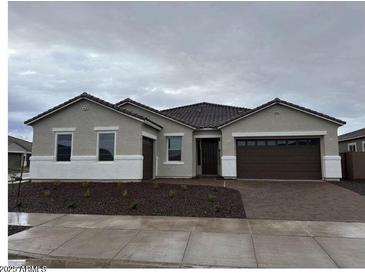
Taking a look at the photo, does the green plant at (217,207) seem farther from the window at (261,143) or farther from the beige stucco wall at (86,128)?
the window at (261,143)

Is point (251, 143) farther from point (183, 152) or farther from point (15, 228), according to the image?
point (15, 228)

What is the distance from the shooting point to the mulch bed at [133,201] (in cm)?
906

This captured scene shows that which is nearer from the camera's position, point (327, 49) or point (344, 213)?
point (344, 213)

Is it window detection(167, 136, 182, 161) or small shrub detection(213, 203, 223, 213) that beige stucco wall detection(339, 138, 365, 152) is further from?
small shrub detection(213, 203, 223, 213)

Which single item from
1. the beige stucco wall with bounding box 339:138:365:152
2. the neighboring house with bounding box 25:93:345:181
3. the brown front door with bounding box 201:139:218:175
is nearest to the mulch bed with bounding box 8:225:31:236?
the neighboring house with bounding box 25:93:345:181

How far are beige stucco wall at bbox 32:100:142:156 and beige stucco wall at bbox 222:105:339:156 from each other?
609 centimetres

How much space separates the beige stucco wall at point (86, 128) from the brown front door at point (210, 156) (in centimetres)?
670

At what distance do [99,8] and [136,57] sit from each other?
5630 mm

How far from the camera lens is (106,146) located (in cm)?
1522

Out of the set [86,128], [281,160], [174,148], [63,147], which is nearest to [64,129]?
[63,147]

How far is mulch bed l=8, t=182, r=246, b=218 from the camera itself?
29.7 ft

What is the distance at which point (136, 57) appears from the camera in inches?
601
